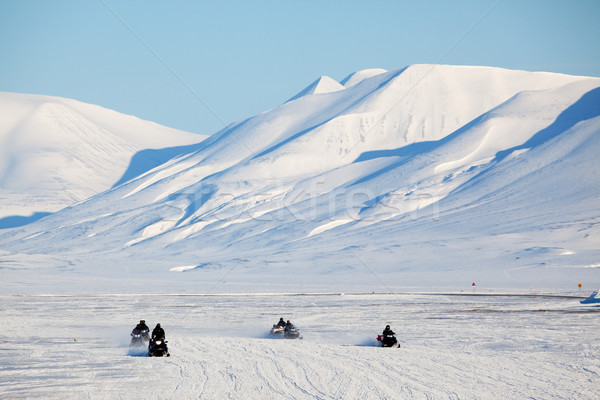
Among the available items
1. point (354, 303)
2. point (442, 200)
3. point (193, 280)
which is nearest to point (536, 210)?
point (442, 200)

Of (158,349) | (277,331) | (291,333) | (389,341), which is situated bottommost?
(158,349)

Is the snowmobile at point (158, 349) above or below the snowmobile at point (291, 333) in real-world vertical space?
below

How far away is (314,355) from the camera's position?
30.4 metres

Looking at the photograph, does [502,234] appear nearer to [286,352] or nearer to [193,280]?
[193,280]

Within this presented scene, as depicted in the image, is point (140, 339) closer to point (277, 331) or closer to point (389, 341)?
point (277, 331)

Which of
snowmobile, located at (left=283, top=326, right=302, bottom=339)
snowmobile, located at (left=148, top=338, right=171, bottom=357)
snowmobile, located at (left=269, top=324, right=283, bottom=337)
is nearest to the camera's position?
snowmobile, located at (left=148, top=338, right=171, bottom=357)

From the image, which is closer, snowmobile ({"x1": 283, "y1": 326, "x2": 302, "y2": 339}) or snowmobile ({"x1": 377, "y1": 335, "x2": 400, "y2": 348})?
snowmobile ({"x1": 377, "y1": 335, "x2": 400, "y2": 348})

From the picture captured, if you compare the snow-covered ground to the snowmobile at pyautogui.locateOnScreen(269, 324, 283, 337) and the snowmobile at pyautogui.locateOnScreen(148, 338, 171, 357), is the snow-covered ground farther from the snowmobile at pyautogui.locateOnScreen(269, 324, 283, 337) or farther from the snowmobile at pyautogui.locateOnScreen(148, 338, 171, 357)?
the snowmobile at pyautogui.locateOnScreen(269, 324, 283, 337)

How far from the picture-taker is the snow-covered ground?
22547 mm

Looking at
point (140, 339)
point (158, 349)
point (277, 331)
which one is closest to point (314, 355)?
point (158, 349)

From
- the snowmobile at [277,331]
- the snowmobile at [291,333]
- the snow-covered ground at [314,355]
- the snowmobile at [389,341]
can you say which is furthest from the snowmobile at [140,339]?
the snowmobile at [389,341]

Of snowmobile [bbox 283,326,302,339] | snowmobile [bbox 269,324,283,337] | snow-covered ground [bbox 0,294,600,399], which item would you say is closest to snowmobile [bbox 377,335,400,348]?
A: snow-covered ground [bbox 0,294,600,399]

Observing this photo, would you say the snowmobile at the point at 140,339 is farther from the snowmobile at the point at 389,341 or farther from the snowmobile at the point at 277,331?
the snowmobile at the point at 389,341

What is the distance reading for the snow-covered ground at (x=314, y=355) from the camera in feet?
74.0
